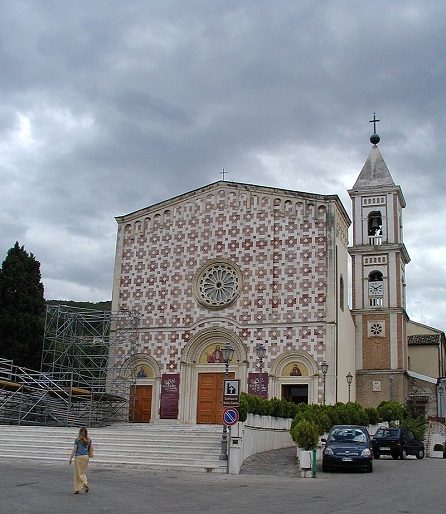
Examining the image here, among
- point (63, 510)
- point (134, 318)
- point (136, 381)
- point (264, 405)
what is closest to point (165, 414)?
point (136, 381)

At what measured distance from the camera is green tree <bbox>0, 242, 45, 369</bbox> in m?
38.8

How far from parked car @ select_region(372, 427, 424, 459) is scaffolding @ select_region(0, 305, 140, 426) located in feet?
41.6

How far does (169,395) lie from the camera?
3359 centimetres

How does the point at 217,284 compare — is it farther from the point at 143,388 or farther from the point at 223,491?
the point at 223,491

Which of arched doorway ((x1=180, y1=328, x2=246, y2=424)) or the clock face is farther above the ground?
the clock face

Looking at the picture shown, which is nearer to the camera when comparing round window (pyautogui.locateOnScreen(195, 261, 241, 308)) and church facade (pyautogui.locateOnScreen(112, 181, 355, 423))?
church facade (pyautogui.locateOnScreen(112, 181, 355, 423))

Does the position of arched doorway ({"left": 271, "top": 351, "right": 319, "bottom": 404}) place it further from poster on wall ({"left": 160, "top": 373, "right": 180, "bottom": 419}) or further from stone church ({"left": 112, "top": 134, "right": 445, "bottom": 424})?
poster on wall ({"left": 160, "top": 373, "right": 180, "bottom": 419})

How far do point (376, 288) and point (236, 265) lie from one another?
10480 mm

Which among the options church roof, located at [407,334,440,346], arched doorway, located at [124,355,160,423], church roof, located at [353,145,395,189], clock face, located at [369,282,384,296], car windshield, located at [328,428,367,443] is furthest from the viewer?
church roof, located at [407,334,440,346]

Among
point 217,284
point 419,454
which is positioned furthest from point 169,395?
point 419,454

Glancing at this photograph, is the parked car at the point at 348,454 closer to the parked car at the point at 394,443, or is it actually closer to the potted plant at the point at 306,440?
the potted plant at the point at 306,440

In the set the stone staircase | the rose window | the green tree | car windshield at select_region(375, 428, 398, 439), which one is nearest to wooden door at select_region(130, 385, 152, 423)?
the stone staircase

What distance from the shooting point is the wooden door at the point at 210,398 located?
32.8 metres

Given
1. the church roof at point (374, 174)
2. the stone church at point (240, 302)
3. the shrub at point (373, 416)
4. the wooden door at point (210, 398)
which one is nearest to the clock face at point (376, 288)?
the stone church at point (240, 302)
